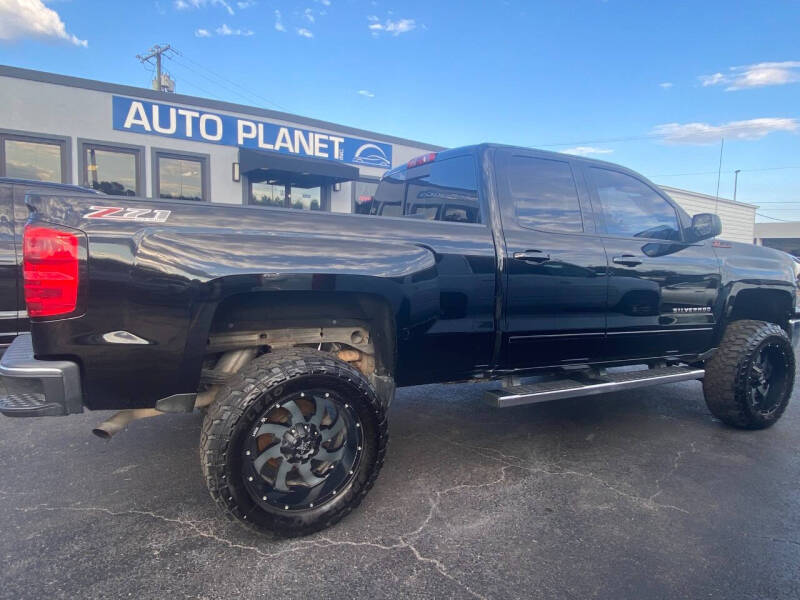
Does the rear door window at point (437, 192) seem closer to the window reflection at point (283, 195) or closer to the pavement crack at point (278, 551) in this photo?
the pavement crack at point (278, 551)

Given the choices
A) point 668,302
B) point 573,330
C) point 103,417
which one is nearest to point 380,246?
point 573,330

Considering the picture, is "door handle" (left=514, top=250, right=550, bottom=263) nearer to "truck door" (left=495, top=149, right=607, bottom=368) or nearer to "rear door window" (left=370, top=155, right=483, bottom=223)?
"truck door" (left=495, top=149, right=607, bottom=368)

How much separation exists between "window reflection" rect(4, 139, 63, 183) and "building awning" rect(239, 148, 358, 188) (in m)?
3.86

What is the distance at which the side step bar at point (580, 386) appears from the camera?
3.17 metres

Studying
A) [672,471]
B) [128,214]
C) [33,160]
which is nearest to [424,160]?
[128,214]

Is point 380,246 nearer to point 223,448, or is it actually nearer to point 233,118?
point 223,448

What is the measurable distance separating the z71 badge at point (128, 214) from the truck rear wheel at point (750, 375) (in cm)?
407

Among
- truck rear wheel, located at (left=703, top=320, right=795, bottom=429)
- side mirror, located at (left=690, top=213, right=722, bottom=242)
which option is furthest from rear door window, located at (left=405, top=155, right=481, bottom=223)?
truck rear wheel, located at (left=703, top=320, right=795, bottom=429)

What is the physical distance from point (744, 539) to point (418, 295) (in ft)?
6.68

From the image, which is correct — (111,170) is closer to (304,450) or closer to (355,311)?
(355,311)

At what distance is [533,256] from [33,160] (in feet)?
37.5

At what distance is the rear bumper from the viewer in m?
2.17

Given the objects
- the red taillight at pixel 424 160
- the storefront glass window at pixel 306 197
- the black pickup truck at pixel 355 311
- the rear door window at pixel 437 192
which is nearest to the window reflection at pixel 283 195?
the storefront glass window at pixel 306 197

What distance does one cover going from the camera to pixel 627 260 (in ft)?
11.8
